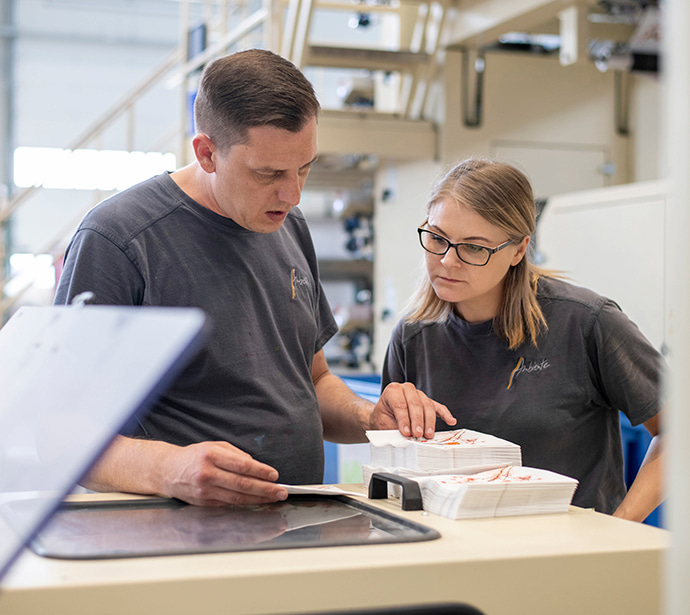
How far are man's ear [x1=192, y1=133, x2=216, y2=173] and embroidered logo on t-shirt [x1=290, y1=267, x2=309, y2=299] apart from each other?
0.23 metres

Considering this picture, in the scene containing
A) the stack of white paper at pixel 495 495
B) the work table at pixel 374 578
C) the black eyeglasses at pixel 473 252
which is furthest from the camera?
the black eyeglasses at pixel 473 252

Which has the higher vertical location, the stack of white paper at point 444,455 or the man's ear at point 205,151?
the man's ear at point 205,151

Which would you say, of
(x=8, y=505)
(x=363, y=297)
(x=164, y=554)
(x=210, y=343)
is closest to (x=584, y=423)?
(x=210, y=343)

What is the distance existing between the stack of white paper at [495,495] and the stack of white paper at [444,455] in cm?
7

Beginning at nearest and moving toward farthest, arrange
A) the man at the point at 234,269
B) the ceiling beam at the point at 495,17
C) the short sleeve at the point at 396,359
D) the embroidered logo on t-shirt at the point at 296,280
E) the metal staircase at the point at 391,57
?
the man at the point at 234,269, the embroidered logo on t-shirt at the point at 296,280, the short sleeve at the point at 396,359, the ceiling beam at the point at 495,17, the metal staircase at the point at 391,57

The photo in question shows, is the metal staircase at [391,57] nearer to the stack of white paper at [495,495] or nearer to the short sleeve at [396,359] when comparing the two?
the short sleeve at [396,359]

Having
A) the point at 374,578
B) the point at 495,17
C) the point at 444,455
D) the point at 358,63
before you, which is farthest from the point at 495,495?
the point at 358,63

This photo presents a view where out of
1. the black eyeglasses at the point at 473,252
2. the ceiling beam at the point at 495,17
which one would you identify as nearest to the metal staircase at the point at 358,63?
the ceiling beam at the point at 495,17

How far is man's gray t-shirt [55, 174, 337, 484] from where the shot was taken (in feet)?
3.82

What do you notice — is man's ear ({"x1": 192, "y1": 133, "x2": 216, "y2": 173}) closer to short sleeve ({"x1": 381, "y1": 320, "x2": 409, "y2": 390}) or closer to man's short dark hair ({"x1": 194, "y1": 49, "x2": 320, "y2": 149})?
man's short dark hair ({"x1": 194, "y1": 49, "x2": 320, "y2": 149})

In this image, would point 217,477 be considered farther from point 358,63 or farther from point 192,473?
point 358,63

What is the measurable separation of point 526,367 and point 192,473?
75cm

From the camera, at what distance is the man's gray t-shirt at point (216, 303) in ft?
3.82

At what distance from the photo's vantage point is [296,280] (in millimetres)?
1381
